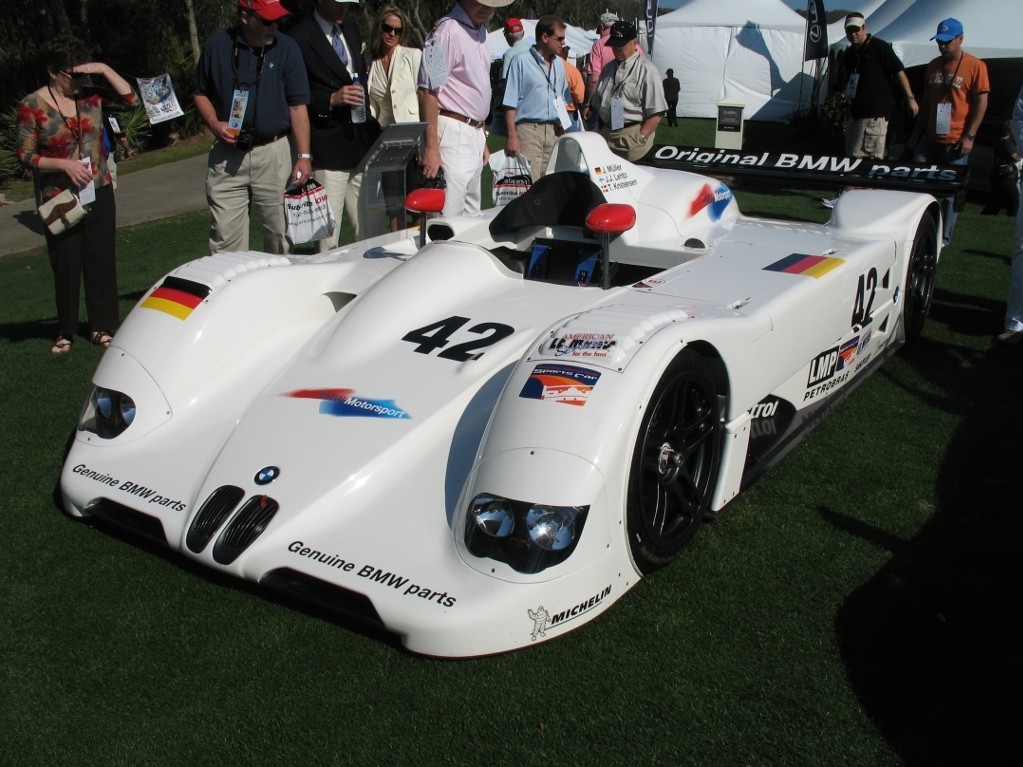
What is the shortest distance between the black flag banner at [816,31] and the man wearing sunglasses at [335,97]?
1477cm

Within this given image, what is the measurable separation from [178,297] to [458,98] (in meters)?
2.78

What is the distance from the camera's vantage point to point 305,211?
204 inches

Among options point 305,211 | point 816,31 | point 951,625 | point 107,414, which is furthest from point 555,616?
point 816,31

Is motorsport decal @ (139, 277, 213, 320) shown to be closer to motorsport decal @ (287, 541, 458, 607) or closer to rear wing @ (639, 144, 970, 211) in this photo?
motorsport decal @ (287, 541, 458, 607)

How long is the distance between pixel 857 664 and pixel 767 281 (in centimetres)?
167

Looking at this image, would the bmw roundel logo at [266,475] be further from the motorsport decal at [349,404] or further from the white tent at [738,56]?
the white tent at [738,56]

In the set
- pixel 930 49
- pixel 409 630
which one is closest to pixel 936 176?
pixel 409 630

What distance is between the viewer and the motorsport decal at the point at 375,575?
2578mm

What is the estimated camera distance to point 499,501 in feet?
8.75

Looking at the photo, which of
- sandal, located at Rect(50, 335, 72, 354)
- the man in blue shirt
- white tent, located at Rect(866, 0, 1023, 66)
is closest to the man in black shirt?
the man in blue shirt

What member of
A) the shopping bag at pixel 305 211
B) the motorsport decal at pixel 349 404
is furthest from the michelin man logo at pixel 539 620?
the shopping bag at pixel 305 211

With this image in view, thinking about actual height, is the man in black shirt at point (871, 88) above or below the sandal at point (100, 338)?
above

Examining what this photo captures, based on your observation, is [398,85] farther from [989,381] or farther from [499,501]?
[499,501]

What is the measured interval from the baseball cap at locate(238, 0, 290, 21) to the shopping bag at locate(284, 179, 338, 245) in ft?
2.90
